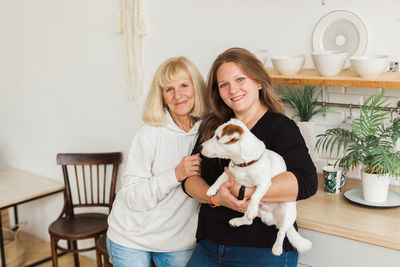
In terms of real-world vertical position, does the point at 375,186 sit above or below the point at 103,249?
above

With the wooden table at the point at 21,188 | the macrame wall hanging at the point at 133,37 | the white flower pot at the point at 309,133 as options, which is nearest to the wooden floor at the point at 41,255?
the wooden table at the point at 21,188

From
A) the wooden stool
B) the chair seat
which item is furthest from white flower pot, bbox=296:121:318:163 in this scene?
the chair seat

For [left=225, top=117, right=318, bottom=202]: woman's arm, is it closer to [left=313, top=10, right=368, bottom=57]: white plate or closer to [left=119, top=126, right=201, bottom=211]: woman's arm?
[left=119, top=126, right=201, bottom=211]: woman's arm

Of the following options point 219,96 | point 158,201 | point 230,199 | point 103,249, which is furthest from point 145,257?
point 219,96

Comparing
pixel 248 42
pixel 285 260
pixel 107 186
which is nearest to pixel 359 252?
pixel 285 260

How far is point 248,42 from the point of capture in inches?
96.5

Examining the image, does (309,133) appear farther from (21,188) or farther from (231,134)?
(21,188)

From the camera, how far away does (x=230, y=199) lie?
1577 millimetres

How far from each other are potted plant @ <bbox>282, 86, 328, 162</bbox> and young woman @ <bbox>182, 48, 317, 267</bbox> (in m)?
0.58

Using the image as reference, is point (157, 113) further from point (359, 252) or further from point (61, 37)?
point (61, 37)

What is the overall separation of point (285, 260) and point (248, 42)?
126 cm

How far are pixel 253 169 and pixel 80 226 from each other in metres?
1.79

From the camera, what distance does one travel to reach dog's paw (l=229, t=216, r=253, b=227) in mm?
1636

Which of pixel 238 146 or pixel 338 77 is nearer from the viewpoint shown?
pixel 238 146
